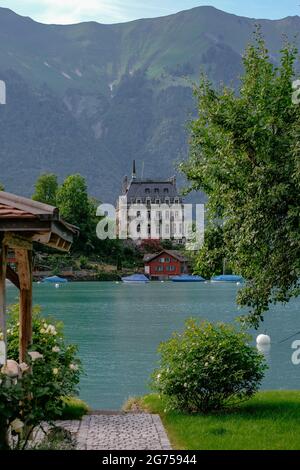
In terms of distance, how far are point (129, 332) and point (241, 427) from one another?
2853 centimetres

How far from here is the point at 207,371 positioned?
11.5 m

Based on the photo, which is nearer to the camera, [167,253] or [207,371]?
[207,371]

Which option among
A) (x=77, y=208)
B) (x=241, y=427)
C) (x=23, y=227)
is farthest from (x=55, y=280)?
(x=23, y=227)

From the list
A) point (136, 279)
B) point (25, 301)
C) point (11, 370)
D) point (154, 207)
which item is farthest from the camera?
point (154, 207)

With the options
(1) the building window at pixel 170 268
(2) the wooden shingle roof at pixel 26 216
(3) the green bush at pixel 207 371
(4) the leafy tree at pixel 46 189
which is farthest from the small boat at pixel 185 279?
(2) the wooden shingle roof at pixel 26 216

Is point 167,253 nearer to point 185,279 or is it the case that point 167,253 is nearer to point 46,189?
point 185,279

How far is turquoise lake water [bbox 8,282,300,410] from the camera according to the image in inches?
845

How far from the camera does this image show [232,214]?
12.1 metres

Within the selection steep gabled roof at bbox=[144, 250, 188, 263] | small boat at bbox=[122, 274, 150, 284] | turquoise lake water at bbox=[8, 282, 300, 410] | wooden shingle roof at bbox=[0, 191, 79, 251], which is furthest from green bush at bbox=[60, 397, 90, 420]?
steep gabled roof at bbox=[144, 250, 188, 263]

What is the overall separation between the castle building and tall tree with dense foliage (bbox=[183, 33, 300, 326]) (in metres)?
136

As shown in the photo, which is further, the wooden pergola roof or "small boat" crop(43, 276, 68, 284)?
"small boat" crop(43, 276, 68, 284)

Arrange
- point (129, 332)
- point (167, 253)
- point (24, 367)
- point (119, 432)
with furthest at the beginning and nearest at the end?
point (167, 253), point (129, 332), point (119, 432), point (24, 367)

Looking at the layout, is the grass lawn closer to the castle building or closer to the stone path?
the stone path

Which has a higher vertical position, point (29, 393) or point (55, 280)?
point (29, 393)
